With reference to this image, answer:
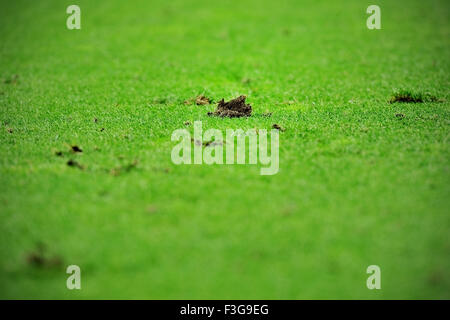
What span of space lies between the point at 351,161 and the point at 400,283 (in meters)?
3.52

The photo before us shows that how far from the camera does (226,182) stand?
8641 mm

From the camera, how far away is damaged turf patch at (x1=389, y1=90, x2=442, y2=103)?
43.9 feet

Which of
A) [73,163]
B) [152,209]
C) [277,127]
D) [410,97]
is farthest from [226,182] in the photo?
[410,97]

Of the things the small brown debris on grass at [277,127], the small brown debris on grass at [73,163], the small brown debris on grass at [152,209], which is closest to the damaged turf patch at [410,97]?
the small brown debris on grass at [277,127]

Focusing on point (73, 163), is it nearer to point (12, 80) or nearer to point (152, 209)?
point (152, 209)

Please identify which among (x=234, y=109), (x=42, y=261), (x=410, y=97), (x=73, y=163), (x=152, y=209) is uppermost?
(x=410, y=97)

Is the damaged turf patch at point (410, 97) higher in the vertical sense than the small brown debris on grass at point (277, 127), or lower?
higher

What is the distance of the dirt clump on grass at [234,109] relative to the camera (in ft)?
40.0

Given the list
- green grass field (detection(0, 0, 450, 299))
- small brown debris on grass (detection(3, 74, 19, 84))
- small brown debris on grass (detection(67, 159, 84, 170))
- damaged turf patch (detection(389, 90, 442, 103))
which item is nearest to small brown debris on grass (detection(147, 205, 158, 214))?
green grass field (detection(0, 0, 450, 299))

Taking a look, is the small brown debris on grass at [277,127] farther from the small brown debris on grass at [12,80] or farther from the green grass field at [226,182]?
the small brown debris on grass at [12,80]

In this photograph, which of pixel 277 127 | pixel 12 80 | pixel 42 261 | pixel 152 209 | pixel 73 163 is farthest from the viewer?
pixel 12 80

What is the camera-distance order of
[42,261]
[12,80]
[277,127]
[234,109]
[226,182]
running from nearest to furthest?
[42,261] < [226,182] < [277,127] < [234,109] < [12,80]

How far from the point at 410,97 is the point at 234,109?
550 centimetres

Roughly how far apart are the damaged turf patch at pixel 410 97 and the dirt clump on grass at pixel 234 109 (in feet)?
15.0
